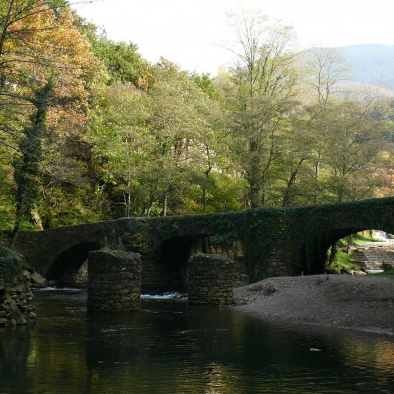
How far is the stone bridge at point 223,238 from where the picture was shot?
2045 centimetres

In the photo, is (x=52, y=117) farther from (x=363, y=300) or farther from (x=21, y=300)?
(x=363, y=300)

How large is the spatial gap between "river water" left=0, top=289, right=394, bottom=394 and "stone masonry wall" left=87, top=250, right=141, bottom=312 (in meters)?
1.12

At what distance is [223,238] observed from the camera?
23797 mm

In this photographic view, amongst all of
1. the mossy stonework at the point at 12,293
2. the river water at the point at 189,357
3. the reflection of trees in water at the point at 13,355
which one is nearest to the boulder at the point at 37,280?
the river water at the point at 189,357

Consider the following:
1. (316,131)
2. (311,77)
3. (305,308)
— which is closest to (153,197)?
(316,131)

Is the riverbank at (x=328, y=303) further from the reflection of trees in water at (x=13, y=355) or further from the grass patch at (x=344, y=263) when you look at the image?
the grass patch at (x=344, y=263)

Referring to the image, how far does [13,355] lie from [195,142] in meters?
24.8

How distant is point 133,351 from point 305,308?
673 cm

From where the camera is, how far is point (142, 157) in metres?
33.2

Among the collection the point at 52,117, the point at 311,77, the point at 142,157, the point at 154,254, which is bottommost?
the point at 154,254

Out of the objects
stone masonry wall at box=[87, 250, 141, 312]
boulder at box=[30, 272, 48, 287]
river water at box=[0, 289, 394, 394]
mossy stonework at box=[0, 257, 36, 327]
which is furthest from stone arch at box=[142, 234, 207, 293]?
mossy stonework at box=[0, 257, 36, 327]

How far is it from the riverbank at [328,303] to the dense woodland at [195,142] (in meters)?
10.6

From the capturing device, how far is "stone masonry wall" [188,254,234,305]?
688 inches

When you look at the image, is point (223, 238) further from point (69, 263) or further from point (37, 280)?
point (69, 263)
